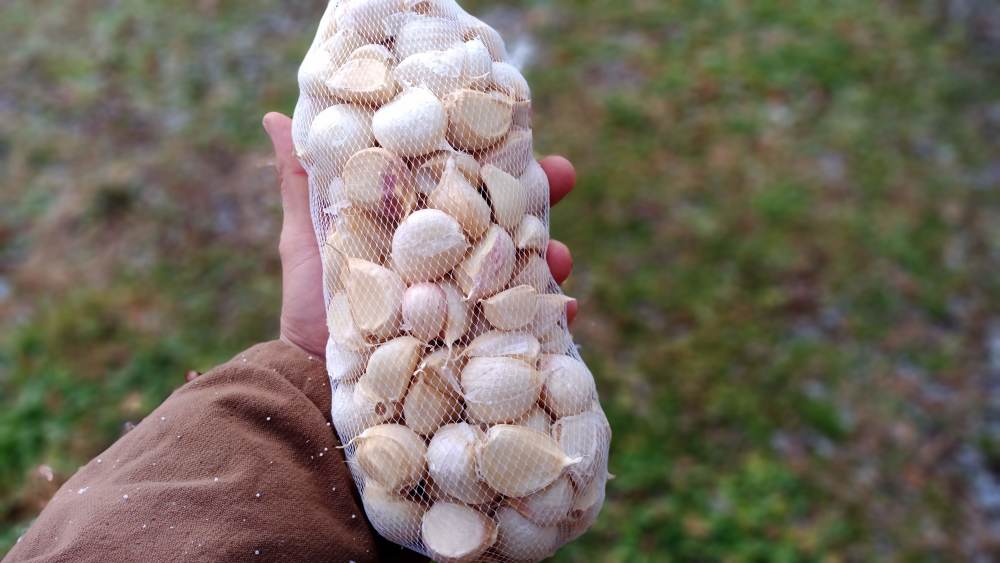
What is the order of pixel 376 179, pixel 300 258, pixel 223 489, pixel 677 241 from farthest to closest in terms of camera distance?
pixel 677 241 < pixel 300 258 < pixel 376 179 < pixel 223 489

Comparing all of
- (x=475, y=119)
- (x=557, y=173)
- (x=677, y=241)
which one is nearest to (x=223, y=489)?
(x=475, y=119)

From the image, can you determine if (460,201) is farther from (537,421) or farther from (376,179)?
(537,421)

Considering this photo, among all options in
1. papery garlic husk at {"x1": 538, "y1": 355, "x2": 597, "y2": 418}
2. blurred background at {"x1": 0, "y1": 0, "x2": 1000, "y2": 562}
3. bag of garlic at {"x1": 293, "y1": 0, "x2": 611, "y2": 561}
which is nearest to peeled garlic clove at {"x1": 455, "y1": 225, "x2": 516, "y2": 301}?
bag of garlic at {"x1": 293, "y1": 0, "x2": 611, "y2": 561}

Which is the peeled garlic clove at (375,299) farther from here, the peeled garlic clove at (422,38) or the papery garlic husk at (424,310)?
the peeled garlic clove at (422,38)

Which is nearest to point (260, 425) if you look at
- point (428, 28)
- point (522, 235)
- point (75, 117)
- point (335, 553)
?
point (335, 553)

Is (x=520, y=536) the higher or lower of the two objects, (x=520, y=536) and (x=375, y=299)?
the lower

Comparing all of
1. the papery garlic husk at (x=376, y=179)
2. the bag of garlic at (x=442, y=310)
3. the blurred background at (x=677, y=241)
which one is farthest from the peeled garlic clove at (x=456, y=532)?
the blurred background at (x=677, y=241)
